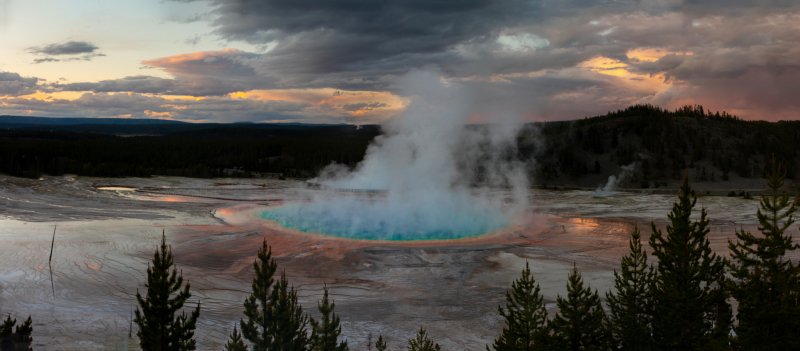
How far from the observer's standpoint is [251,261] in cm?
2119

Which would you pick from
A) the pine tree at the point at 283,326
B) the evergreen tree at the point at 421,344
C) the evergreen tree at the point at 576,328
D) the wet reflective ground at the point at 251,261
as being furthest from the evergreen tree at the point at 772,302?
the pine tree at the point at 283,326

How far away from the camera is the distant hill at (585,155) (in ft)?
211

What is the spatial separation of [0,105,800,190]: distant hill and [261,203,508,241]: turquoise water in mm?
32740

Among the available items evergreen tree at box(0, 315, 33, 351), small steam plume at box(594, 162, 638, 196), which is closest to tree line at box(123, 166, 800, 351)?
evergreen tree at box(0, 315, 33, 351)

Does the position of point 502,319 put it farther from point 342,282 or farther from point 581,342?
point 342,282

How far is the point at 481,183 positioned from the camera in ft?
206

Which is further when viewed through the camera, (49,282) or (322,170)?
(322,170)

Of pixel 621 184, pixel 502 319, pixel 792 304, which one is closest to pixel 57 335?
pixel 502 319

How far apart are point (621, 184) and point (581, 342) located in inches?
2223

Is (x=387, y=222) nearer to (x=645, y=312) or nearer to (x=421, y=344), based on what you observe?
(x=421, y=344)

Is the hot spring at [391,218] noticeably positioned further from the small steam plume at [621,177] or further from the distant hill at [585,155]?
the distant hill at [585,155]

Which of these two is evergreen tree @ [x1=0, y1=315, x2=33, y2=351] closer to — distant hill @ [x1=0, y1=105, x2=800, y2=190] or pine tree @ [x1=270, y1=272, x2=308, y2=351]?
pine tree @ [x1=270, y1=272, x2=308, y2=351]

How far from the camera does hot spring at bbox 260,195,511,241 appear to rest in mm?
28078

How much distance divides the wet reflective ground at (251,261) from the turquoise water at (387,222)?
1310 millimetres
